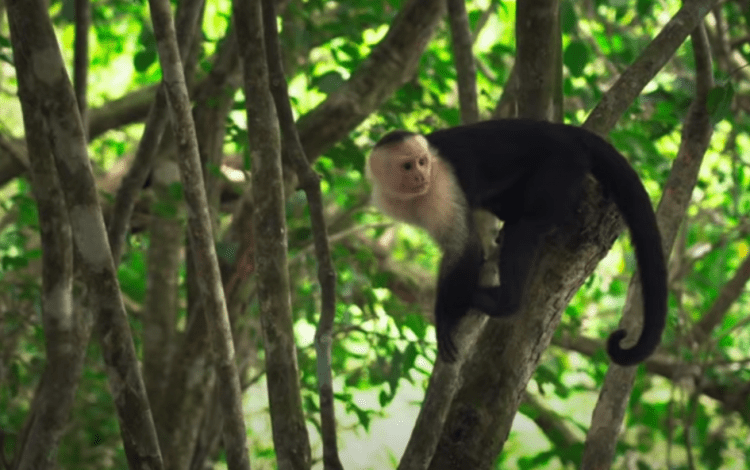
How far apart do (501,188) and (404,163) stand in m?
0.41

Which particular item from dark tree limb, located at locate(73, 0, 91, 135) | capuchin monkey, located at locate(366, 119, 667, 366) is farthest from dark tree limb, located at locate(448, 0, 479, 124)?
dark tree limb, located at locate(73, 0, 91, 135)

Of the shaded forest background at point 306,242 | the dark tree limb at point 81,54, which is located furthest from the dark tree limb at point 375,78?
the dark tree limb at point 81,54

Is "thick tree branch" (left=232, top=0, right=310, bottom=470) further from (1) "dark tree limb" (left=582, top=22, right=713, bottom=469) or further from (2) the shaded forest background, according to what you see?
(1) "dark tree limb" (left=582, top=22, right=713, bottom=469)

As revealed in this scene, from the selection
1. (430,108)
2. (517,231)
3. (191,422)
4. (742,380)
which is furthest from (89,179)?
(742,380)

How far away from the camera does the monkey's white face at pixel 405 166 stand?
2.17 m

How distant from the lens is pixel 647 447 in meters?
4.09

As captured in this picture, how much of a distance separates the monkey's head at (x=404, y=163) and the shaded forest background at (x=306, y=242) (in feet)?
0.81

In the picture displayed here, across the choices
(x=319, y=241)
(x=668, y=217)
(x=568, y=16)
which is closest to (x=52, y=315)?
(x=319, y=241)

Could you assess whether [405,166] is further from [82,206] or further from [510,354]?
[82,206]

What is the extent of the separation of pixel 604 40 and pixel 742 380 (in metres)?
1.88

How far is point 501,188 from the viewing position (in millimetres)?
2453

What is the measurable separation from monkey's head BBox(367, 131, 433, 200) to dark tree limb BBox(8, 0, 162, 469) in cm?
82

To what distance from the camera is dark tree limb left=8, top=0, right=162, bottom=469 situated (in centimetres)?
167

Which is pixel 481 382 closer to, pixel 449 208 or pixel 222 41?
pixel 449 208
